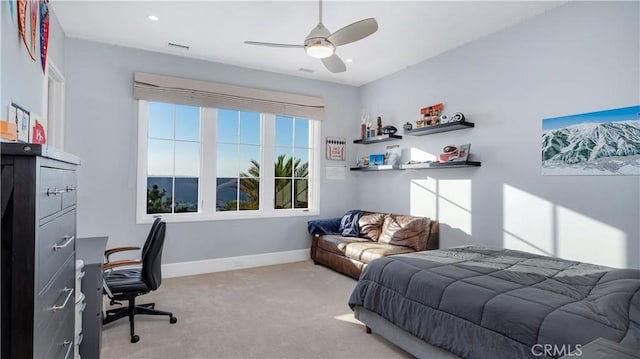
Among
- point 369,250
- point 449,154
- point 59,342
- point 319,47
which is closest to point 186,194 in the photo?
point 369,250

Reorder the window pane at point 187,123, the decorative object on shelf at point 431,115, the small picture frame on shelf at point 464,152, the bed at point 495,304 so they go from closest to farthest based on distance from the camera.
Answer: the bed at point 495,304, the small picture frame on shelf at point 464,152, the decorative object on shelf at point 431,115, the window pane at point 187,123

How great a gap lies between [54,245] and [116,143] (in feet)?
11.0

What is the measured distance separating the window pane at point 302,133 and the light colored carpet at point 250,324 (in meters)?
2.18

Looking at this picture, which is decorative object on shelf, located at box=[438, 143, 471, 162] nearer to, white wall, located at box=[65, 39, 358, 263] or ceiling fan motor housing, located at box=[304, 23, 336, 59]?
ceiling fan motor housing, located at box=[304, 23, 336, 59]

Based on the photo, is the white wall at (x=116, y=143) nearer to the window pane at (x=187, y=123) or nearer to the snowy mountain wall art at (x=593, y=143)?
the window pane at (x=187, y=123)

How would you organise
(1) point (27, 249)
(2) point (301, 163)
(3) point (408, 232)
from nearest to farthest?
1. (1) point (27, 249)
2. (3) point (408, 232)
3. (2) point (301, 163)

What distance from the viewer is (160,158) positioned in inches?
175

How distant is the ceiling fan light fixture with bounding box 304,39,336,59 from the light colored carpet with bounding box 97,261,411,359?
2307 millimetres

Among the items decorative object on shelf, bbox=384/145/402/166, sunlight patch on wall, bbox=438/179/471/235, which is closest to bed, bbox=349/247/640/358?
sunlight patch on wall, bbox=438/179/471/235

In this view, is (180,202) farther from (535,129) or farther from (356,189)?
(535,129)

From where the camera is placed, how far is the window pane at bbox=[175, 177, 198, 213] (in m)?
4.55

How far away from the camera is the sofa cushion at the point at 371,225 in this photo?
482 cm

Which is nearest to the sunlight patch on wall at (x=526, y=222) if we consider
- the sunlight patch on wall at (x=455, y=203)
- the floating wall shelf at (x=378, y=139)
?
the sunlight patch on wall at (x=455, y=203)

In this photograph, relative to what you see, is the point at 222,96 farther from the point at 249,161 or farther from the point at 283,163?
the point at 283,163
